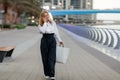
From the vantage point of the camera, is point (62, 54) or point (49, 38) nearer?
point (49, 38)

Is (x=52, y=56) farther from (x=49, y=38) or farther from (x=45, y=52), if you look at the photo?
(x=49, y=38)

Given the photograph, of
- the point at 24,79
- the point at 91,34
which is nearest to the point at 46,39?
the point at 24,79

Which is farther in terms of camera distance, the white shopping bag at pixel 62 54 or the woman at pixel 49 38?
the white shopping bag at pixel 62 54

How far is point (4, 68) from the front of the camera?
12.9 meters

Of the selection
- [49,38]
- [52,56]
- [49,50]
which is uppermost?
[49,38]

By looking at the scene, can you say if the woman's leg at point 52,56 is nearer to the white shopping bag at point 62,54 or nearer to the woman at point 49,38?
the woman at point 49,38


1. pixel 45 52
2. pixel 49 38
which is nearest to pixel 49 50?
pixel 45 52

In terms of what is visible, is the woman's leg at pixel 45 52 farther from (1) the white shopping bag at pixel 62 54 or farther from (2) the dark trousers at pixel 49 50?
(1) the white shopping bag at pixel 62 54

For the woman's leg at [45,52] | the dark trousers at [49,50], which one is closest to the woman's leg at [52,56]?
the dark trousers at [49,50]

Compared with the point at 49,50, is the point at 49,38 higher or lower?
higher

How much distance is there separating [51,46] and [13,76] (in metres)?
1.60

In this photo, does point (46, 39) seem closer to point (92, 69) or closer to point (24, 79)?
point (24, 79)

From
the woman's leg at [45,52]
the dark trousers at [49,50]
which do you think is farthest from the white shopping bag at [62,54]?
the woman's leg at [45,52]

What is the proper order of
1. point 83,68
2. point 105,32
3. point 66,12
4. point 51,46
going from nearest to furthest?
point 51,46, point 83,68, point 105,32, point 66,12
